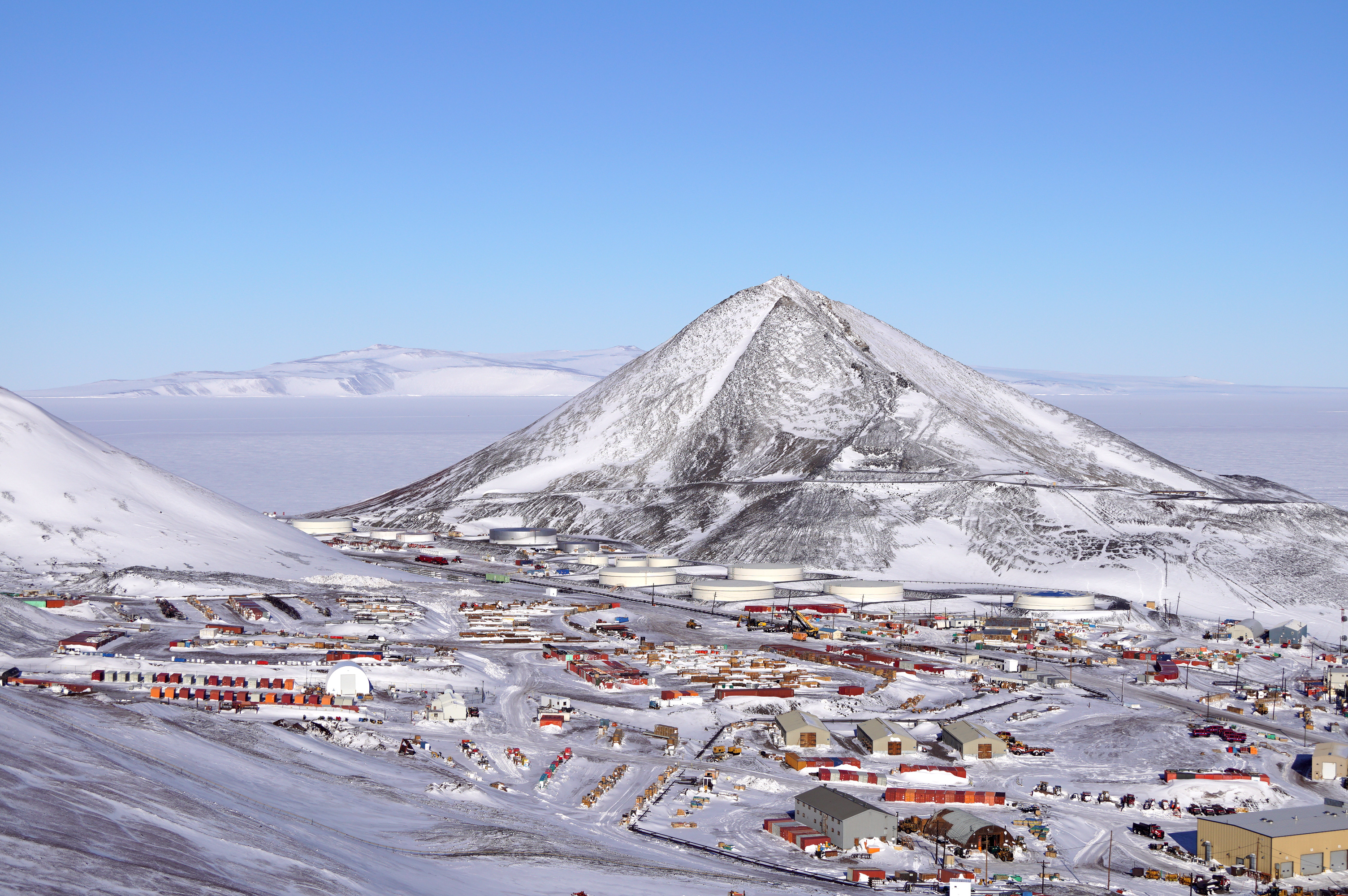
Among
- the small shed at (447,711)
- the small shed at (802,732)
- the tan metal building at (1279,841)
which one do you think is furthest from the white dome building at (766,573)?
the tan metal building at (1279,841)

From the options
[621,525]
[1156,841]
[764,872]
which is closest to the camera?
[764,872]

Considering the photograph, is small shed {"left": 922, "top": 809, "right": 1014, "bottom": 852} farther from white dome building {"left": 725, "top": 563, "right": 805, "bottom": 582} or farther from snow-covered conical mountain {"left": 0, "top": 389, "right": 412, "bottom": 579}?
snow-covered conical mountain {"left": 0, "top": 389, "right": 412, "bottom": 579}

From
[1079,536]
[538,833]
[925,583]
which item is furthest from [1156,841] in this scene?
[1079,536]

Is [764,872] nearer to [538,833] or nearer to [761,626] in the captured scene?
[538,833]

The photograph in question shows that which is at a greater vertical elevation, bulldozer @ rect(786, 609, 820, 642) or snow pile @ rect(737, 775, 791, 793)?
snow pile @ rect(737, 775, 791, 793)

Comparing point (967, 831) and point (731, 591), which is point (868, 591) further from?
point (967, 831)

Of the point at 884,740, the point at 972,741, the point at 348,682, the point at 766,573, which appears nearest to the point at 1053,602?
the point at 766,573

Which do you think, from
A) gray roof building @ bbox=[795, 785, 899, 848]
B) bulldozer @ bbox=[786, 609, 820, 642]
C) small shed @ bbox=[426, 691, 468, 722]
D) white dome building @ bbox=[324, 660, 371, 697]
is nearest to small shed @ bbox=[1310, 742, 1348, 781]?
gray roof building @ bbox=[795, 785, 899, 848]
